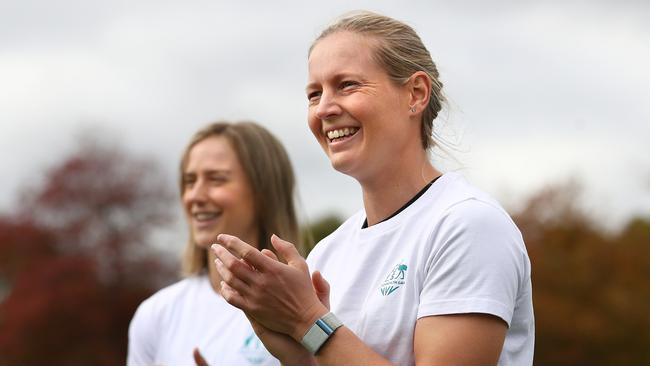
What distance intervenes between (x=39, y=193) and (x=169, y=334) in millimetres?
34163

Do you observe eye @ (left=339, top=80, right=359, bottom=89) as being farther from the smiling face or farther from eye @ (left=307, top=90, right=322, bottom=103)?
eye @ (left=307, top=90, right=322, bottom=103)

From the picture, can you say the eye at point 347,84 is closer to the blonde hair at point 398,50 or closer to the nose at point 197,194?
the blonde hair at point 398,50

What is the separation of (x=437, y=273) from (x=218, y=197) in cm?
279

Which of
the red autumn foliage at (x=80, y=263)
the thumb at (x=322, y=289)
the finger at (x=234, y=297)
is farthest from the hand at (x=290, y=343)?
the red autumn foliage at (x=80, y=263)

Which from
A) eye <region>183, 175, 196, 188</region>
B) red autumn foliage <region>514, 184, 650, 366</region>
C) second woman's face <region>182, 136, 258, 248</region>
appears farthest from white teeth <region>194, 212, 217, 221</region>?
red autumn foliage <region>514, 184, 650, 366</region>

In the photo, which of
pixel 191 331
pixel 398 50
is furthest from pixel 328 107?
pixel 191 331

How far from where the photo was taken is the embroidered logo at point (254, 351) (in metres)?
5.13

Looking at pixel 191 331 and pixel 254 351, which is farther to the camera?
pixel 191 331

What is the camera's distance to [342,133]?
353 centimetres

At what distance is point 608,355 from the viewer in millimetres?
30062

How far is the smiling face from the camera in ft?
11.4

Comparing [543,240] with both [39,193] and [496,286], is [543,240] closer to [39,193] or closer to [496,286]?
[39,193]

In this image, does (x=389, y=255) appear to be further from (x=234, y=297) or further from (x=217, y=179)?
(x=217, y=179)

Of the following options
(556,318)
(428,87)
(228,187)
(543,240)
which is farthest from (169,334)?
(543,240)
